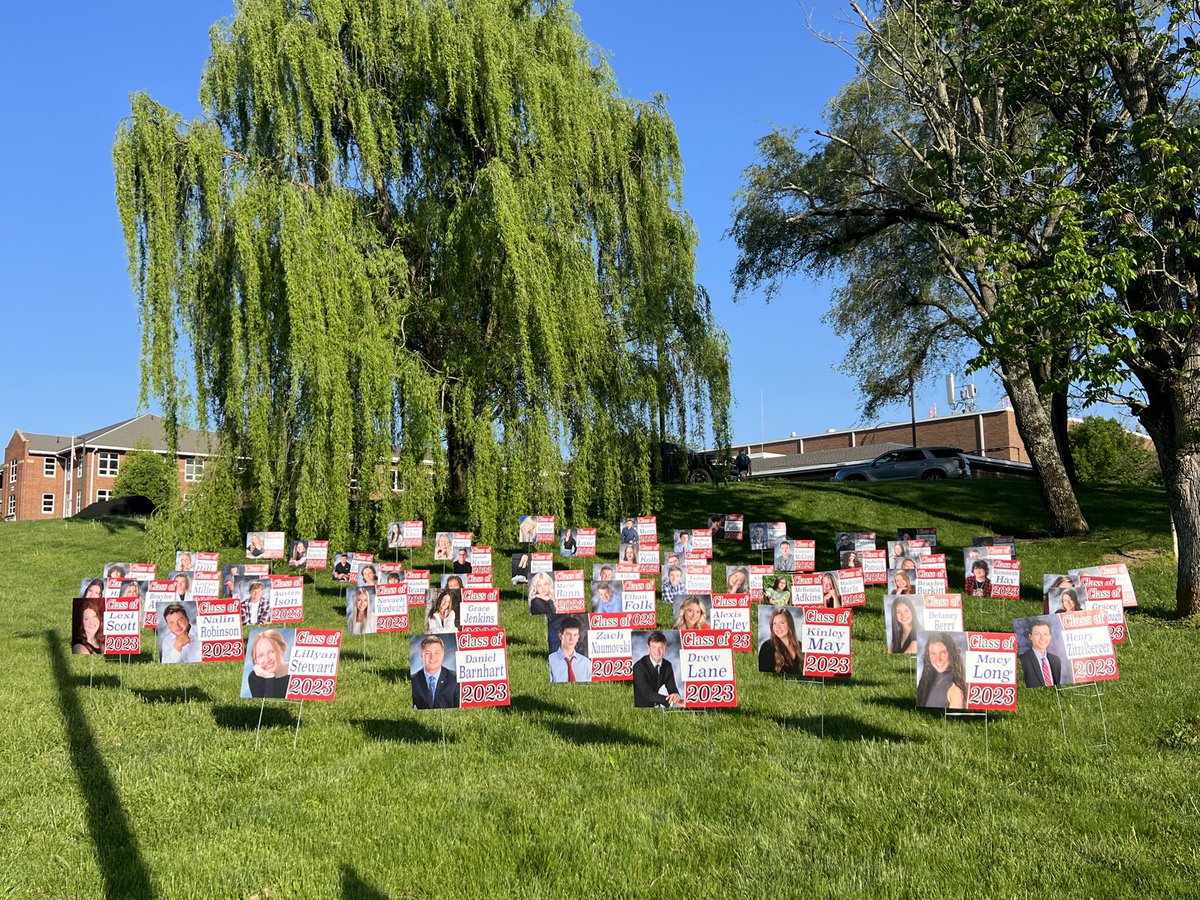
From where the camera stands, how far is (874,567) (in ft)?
43.3

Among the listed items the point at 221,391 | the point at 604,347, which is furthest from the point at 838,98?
the point at 221,391

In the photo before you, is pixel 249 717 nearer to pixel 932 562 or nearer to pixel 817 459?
pixel 932 562

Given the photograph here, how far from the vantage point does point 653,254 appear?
21.2 m

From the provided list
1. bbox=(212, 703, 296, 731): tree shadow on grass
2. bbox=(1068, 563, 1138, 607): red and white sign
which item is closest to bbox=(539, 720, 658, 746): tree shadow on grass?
bbox=(212, 703, 296, 731): tree shadow on grass

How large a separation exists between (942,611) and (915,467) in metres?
26.1

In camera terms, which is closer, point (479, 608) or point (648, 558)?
point (479, 608)

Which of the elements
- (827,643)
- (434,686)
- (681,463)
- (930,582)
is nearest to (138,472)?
(681,463)

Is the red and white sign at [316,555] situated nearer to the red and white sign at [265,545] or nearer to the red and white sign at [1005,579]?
the red and white sign at [265,545]

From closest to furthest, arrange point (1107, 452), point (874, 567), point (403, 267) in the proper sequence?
Result: point (874, 567) < point (403, 267) < point (1107, 452)

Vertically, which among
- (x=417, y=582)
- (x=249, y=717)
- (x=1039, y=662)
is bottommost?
(x=249, y=717)

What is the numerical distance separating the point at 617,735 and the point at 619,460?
1231 centimetres

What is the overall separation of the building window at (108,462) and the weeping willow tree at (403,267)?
53.2 m

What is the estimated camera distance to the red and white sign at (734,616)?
8.77 metres

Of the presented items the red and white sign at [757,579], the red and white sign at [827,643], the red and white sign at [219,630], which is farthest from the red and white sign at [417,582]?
the red and white sign at [827,643]
